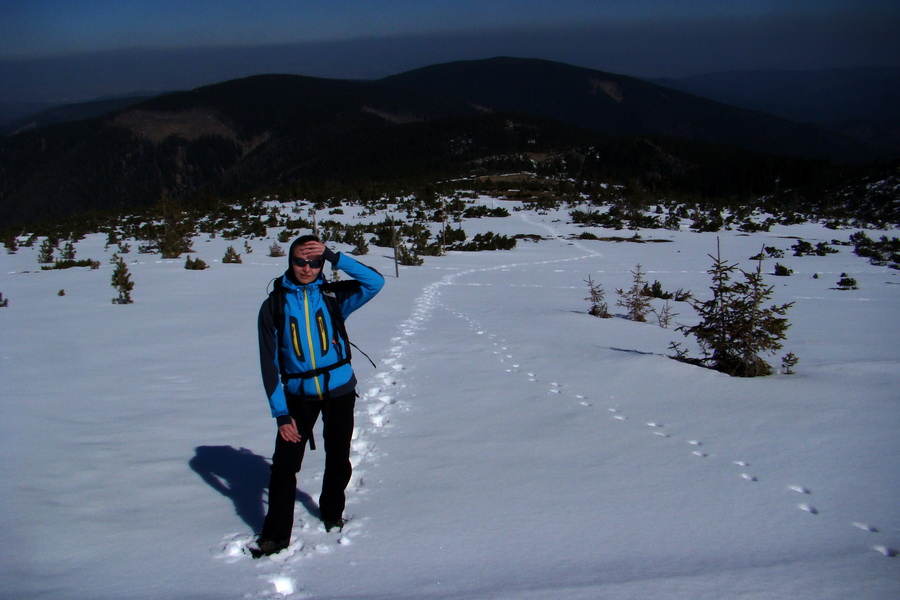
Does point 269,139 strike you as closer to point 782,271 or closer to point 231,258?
point 231,258

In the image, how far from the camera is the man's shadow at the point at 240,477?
331 centimetres

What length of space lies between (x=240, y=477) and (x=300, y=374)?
127cm

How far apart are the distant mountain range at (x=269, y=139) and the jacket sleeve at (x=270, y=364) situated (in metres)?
68.4

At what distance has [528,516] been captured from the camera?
317cm

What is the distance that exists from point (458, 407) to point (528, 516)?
6.62 ft

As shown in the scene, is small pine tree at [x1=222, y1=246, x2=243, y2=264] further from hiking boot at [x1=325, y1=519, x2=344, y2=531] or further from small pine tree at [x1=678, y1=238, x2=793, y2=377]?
hiking boot at [x1=325, y1=519, x2=344, y2=531]

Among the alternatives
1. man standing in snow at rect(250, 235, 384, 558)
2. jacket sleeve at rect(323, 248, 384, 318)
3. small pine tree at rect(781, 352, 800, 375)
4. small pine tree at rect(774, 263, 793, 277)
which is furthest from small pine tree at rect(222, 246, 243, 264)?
man standing in snow at rect(250, 235, 384, 558)

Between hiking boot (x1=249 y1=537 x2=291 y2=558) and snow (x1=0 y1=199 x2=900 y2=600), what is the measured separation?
0.14 feet

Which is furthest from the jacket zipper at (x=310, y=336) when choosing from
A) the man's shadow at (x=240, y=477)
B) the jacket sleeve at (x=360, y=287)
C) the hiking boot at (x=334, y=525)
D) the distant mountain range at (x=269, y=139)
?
the distant mountain range at (x=269, y=139)

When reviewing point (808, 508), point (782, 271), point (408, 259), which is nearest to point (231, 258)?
point (408, 259)

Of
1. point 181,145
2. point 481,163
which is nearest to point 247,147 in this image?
point 181,145

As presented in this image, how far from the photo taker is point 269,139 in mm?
134625

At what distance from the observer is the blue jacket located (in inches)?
111

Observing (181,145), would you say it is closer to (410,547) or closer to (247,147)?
(247,147)
